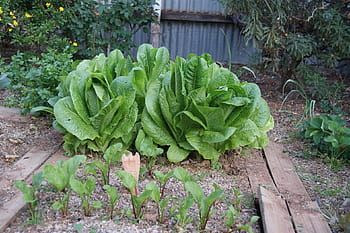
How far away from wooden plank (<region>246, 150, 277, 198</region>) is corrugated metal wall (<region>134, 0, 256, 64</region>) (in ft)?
11.6

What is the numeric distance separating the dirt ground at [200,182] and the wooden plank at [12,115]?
0.07 m

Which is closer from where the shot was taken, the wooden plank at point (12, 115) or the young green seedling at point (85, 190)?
the young green seedling at point (85, 190)

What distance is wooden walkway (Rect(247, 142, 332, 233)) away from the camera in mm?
2010

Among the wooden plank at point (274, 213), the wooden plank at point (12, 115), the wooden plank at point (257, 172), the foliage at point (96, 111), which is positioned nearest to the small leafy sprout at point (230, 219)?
the wooden plank at point (274, 213)

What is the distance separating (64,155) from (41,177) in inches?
29.3

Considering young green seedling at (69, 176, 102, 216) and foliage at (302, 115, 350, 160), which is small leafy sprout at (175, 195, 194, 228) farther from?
foliage at (302, 115, 350, 160)

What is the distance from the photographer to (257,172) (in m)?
2.70

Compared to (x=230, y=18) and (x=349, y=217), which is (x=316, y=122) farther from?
(x=230, y=18)

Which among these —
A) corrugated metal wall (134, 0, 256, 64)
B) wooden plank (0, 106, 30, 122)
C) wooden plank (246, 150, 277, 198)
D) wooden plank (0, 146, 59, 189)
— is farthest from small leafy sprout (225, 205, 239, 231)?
corrugated metal wall (134, 0, 256, 64)

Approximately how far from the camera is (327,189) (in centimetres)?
252

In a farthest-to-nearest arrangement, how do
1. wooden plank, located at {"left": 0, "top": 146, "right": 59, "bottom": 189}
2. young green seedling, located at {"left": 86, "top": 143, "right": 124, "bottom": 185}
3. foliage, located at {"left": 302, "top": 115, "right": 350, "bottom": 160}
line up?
foliage, located at {"left": 302, "top": 115, "right": 350, "bottom": 160}, wooden plank, located at {"left": 0, "top": 146, "right": 59, "bottom": 189}, young green seedling, located at {"left": 86, "top": 143, "right": 124, "bottom": 185}

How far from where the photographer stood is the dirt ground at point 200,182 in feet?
6.39

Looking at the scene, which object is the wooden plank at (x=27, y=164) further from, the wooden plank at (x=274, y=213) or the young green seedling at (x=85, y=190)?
the wooden plank at (x=274, y=213)

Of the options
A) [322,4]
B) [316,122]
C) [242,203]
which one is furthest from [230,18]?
[242,203]
